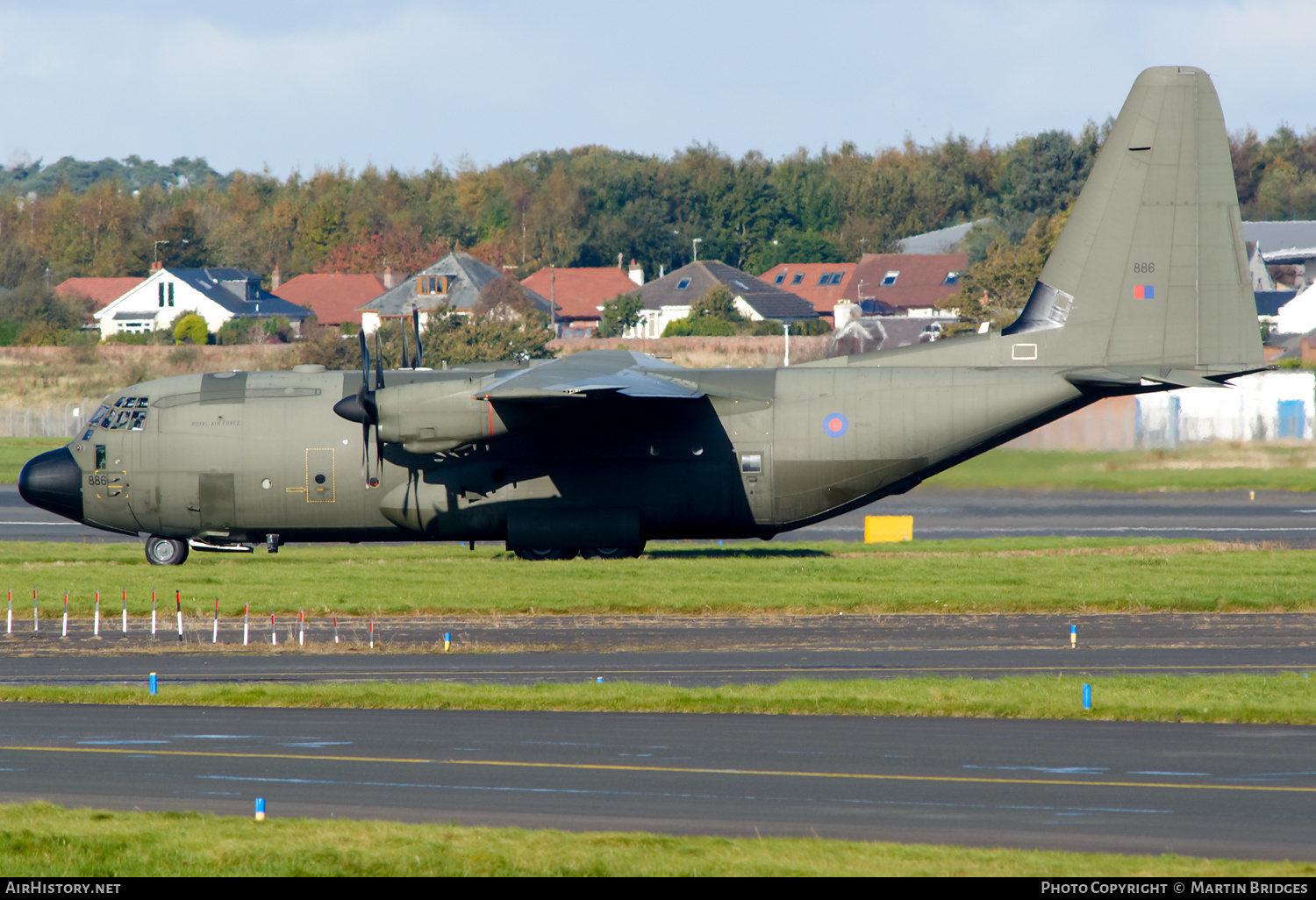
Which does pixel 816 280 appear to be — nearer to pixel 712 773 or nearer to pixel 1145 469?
pixel 1145 469

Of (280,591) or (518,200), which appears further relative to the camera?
(518,200)

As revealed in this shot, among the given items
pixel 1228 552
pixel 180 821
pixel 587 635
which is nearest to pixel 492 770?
pixel 180 821

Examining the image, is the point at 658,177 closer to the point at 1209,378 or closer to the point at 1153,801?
the point at 1209,378

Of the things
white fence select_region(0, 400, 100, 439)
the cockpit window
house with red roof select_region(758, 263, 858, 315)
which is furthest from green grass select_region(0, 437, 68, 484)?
house with red roof select_region(758, 263, 858, 315)

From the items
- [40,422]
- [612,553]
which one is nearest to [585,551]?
[612,553]

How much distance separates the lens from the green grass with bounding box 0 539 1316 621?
2572 centimetres

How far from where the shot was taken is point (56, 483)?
30797 mm

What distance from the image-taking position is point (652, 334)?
122125mm

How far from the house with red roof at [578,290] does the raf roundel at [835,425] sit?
292 feet

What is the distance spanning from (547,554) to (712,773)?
58.7 ft

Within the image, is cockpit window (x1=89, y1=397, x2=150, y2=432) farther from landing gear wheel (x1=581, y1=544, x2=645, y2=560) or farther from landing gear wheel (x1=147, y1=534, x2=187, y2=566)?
landing gear wheel (x1=581, y1=544, x2=645, y2=560)

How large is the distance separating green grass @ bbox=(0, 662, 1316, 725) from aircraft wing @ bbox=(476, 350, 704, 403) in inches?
339

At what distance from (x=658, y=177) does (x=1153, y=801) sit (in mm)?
153726

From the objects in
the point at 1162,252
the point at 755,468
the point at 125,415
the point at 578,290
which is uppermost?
the point at 578,290
